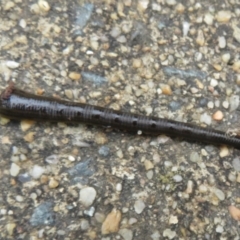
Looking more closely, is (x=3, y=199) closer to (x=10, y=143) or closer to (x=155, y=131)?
(x=10, y=143)

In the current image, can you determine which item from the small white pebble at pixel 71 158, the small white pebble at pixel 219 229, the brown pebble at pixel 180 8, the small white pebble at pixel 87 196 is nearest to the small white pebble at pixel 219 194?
the small white pebble at pixel 219 229

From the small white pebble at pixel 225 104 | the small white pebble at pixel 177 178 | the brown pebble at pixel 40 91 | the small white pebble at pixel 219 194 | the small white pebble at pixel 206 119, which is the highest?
the small white pebble at pixel 225 104

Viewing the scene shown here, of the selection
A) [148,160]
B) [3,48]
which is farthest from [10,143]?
[148,160]

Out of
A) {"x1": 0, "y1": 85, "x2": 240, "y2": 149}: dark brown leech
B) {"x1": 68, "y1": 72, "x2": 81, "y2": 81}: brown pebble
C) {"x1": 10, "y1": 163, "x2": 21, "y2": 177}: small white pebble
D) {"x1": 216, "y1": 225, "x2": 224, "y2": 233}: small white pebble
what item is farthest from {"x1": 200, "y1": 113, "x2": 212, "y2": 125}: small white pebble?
{"x1": 10, "y1": 163, "x2": 21, "y2": 177}: small white pebble

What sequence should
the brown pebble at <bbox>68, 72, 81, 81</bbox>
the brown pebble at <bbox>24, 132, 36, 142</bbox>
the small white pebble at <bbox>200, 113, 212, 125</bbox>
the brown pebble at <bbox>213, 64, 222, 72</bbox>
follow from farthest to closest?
the brown pebble at <bbox>213, 64, 222, 72</bbox> → the small white pebble at <bbox>200, 113, 212, 125</bbox> → the brown pebble at <bbox>68, 72, 81, 81</bbox> → the brown pebble at <bbox>24, 132, 36, 142</bbox>

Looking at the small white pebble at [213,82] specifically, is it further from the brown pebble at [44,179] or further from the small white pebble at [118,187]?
the brown pebble at [44,179]

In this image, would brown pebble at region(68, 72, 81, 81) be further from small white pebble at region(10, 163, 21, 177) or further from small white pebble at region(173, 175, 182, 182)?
small white pebble at region(173, 175, 182, 182)

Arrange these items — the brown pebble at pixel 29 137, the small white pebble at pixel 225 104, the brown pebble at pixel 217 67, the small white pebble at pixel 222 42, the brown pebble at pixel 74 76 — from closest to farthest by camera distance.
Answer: the brown pebble at pixel 29 137 → the brown pebble at pixel 74 76 → the small white pebble at pixel 225 104 → the brown pebble at pixel 217 67 → the small white pebble at pixel 222 42

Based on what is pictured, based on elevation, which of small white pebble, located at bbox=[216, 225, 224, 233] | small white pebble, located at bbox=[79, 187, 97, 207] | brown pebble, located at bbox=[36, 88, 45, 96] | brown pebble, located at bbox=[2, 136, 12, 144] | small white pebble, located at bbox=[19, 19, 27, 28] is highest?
small white pebble, located at bbox=[19, 19, 27, 28]

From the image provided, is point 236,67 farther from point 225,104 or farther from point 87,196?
point 87,196
